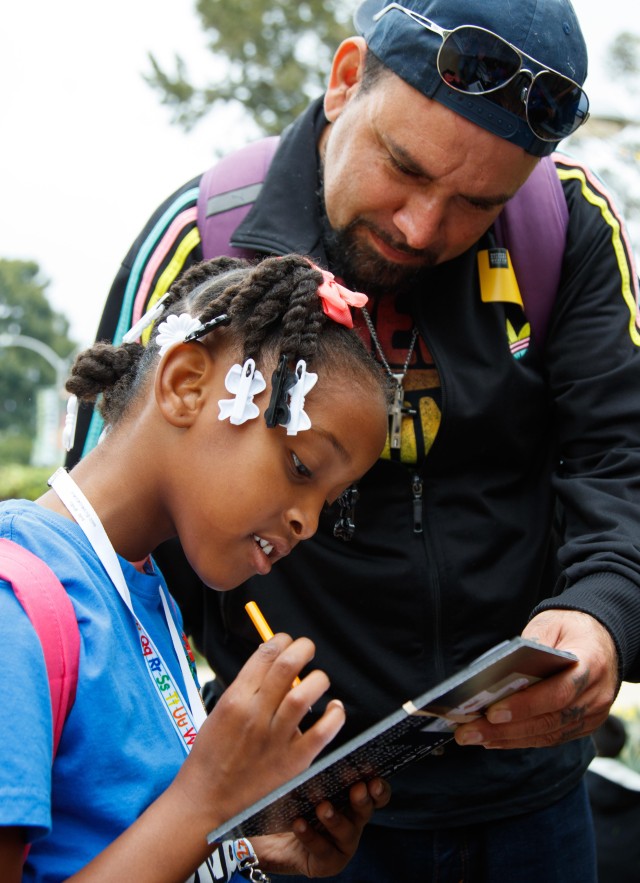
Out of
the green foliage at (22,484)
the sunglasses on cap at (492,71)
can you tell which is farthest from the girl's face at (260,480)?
the green foliage at (22,484)

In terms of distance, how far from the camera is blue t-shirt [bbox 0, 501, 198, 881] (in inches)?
52.8

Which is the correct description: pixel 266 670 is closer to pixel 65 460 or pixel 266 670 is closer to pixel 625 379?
pixel 65 460

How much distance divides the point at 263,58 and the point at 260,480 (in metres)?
20.0

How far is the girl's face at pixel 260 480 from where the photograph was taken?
1.79 meters

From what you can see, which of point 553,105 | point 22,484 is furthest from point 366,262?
point 22,484

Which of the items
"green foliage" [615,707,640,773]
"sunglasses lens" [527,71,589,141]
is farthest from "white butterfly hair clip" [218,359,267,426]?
"green foliage" [615,707,640,773]

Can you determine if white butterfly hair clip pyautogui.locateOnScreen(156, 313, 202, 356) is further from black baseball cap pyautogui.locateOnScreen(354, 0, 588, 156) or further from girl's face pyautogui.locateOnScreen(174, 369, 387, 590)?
black baseball cap pyautogui.locateOnScreen(354, 0, 588, 156)

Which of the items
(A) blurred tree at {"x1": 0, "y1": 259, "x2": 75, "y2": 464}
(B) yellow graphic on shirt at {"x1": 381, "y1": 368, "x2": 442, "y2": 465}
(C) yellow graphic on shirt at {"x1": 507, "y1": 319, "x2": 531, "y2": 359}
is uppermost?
(C) yellow graphic on shirt at {"x1": 507, "y1": 319, "x2": 531, "y2": 359}

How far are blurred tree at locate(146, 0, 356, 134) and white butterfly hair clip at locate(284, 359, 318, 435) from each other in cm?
1780

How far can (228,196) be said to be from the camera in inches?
94.0

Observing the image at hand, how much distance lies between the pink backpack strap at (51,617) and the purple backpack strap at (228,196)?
3.40ft

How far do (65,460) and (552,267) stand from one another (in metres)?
1.23

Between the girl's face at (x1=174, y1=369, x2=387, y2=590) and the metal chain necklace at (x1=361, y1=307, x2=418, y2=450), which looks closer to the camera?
the girl's face at (x1=174, y1=369, x2=387, y2=590)

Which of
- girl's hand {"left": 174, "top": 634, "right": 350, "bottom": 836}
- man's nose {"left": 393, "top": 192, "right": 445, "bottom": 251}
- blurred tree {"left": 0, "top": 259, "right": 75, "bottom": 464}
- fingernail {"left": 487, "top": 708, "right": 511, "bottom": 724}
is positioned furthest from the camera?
blurred tree {"left": 0, "top": 259, "right": 75, "bottom": 464}
